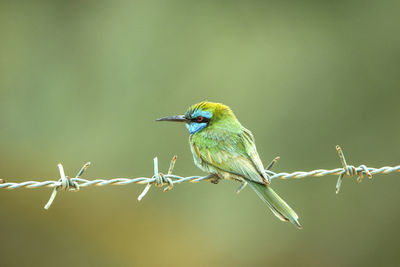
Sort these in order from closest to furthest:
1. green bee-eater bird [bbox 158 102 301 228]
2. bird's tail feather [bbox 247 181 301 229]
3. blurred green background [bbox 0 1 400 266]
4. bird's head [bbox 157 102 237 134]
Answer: bird's tail feather [bbox 247 181 301 229] → green bee-eater bird [bbox 158 102 301 228] → bird's head [bbox 157 102 237 134] → blurred green background [bbox 0 1 400 266]

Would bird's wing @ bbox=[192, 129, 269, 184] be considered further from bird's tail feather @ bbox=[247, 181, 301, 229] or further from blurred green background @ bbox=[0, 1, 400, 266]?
blurred green background @ bbox=[0, 1, 400, 266]

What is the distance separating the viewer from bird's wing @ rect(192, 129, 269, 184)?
12.1 feet

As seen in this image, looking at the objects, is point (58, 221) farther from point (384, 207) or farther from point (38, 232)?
point (384, 207)

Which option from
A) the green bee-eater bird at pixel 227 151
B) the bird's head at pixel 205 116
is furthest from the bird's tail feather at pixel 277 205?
the bird's head at pixel 205 116

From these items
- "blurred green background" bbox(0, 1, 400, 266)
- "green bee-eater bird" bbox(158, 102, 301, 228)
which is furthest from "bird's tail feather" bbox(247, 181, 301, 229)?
"blurred green background" bbox(0, 1, 400, 266)

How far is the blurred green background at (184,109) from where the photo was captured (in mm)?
7316

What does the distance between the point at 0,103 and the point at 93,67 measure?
4.91 feet

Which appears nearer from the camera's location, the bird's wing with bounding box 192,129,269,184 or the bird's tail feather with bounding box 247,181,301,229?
the bird's tail feather with bounding box 247,181,301,229

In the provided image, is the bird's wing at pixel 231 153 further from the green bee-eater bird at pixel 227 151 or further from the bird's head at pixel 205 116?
the bird's head at pixel 205 116

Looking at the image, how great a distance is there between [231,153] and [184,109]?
13.4ft

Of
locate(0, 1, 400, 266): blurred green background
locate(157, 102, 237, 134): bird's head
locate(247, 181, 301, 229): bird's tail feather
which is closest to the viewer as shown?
locate(247, 181, 301, 229): bird's tail feather

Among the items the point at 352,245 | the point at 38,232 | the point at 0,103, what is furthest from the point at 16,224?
the point at 352,245

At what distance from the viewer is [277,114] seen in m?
8.11

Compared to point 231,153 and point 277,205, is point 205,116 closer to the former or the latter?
point 231,153
